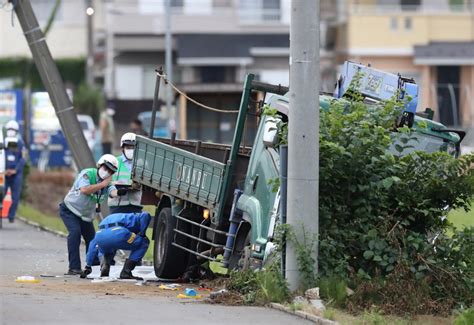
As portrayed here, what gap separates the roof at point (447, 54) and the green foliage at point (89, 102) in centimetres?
1423

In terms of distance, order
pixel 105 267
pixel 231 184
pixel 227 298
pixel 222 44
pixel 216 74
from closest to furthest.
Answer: pixel 227 298 < pixel 231 184 < pixel 105 267 < pixel 222 44 < pixel 216 74

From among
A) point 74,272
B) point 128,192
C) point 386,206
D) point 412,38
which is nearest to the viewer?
point 386,206

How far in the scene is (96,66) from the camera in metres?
65.9

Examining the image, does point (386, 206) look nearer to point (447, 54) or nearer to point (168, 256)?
point (168, 256)

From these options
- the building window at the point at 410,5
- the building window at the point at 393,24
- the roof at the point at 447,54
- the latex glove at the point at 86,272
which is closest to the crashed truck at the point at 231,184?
the latex glove at the point at 86,272

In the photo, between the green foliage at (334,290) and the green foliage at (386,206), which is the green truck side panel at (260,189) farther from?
the green foliage at (334,290)

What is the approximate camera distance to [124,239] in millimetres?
16078

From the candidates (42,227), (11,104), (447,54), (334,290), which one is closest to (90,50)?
(447,54)

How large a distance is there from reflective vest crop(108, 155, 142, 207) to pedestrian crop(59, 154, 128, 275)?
125 mm

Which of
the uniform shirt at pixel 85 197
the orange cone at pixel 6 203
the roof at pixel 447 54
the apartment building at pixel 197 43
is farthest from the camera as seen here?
the apartment building at pixel 197 43

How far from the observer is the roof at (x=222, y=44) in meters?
55.9

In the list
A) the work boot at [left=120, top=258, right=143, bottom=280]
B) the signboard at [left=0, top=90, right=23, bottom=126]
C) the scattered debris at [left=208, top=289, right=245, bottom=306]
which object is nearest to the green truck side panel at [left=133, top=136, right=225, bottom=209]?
the work boot at [left=120, top=258, right=143, bottom=280]

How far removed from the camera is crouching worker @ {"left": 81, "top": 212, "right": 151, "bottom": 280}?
52.9 ft

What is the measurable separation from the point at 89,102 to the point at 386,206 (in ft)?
149
